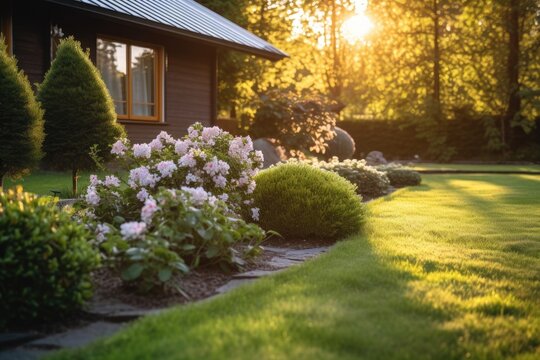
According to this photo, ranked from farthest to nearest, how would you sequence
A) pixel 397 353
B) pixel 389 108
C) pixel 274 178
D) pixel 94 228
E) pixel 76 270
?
pixel 389 108 < pixel 274 178 < pixel 94 228 < pixel 76 270 < pixel 397 353

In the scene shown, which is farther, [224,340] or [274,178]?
[274,178]

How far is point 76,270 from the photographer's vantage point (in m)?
3.29

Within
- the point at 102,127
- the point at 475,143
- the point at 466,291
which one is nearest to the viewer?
the point at 466,291

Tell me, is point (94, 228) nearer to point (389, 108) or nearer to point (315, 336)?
point (315, 336)

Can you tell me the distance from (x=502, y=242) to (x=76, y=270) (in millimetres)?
4286

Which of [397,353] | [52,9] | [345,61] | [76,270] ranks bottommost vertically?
[397,353]

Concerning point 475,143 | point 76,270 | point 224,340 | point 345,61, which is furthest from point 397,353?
point 345,61

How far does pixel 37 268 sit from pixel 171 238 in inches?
36.6

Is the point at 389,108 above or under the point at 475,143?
above

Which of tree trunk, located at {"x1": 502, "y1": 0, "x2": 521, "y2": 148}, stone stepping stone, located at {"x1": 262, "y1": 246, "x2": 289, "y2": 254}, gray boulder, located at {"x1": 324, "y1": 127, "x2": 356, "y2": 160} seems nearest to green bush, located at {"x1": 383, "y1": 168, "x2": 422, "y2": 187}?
gray boulder, located at {"x1": 324, "y1": 127, "x2": 356, "y2": 160}

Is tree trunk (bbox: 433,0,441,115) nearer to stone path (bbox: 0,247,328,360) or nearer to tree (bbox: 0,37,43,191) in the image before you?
tree (bbox: 0,37,43,191)

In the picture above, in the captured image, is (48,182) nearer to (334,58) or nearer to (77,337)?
(77,337)

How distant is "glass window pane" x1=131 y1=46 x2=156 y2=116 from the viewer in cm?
1209

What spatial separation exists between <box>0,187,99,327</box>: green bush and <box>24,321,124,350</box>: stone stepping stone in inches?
7.2
